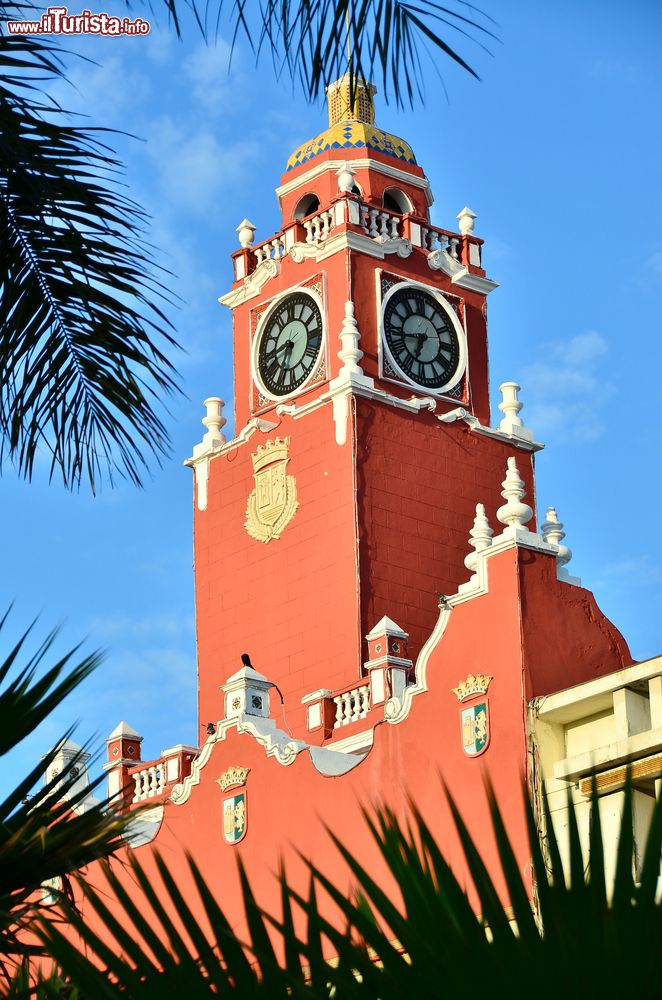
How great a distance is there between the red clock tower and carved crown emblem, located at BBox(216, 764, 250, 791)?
0.13 feet

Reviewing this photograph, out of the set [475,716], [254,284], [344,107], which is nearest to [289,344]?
[254,284]

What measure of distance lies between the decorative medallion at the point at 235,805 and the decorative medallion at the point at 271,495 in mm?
5437

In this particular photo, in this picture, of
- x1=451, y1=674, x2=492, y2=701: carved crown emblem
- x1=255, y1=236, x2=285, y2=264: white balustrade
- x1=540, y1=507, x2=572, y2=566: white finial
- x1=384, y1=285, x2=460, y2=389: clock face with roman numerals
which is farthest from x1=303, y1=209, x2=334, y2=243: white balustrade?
x1=451, y1=674, x2=492, y2=701: carved crown emblem

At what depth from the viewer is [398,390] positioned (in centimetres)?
2842

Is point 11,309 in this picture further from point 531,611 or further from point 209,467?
point 209,467

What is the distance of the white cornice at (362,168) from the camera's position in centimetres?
3064

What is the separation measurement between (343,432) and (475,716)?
788 centimetres

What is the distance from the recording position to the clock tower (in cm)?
2712

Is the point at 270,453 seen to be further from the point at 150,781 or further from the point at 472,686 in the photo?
the point at 472,686

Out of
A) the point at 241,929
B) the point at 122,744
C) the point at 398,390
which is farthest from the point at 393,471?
the point at 241,929

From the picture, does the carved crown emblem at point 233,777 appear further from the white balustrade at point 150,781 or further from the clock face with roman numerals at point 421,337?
the clock face with roman numerals at point 421,337

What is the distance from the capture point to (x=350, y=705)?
81.1ft

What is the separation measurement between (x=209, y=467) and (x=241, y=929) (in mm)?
9627

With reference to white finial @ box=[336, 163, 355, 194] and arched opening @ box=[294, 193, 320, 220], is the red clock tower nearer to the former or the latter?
arched opening @ box=[294, 193, 320, 220]
